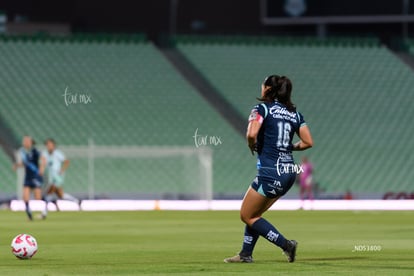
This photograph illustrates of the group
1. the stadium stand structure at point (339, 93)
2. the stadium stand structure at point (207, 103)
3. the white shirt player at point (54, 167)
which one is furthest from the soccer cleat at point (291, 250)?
the stadium stand structure at point (339, 93)

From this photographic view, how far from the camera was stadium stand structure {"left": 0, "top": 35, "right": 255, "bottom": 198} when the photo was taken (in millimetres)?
40156

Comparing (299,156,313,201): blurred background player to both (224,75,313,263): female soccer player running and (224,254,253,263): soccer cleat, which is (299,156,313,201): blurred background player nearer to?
(224,254,253,263): soccer cleat

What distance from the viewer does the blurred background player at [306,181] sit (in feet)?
132

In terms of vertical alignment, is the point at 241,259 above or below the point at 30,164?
above

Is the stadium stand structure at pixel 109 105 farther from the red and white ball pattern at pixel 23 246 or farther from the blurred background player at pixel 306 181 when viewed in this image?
the red and white ball pattern at pixel 23 246

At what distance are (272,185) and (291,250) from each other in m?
0.91

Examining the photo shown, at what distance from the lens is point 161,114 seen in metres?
42.4

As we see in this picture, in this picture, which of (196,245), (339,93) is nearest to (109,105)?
(339,93)

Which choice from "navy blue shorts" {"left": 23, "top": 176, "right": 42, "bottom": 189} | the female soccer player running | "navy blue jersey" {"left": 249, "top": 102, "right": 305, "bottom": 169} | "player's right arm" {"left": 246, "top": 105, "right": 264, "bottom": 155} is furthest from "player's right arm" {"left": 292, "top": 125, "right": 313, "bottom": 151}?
"navy blue shorts" {"left": 23, "top": 176, "right": 42, "bottom": 189}

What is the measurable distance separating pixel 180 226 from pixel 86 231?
291 centimetres

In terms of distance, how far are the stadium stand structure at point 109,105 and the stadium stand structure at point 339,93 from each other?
6.07 feet

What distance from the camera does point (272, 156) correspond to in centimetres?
1448

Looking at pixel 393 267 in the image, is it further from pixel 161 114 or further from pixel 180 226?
pixel 161 114

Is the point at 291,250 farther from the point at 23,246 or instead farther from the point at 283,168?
the point at 23,246
